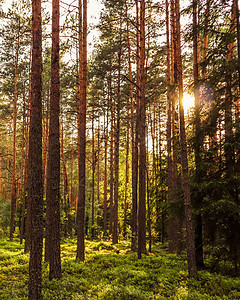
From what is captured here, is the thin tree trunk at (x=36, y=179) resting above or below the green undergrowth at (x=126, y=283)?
above

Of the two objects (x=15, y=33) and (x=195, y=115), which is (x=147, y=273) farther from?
(x=15, y=33)

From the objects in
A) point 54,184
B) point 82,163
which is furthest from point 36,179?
point 82,163

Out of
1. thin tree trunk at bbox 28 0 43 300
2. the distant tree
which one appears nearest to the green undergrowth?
the distant tree

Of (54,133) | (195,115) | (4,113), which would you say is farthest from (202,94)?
(4,113)

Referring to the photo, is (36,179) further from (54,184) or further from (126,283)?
(126,283)

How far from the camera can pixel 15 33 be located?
646 inches

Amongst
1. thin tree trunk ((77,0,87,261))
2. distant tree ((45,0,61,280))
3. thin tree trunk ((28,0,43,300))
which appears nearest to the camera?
thin tree trunk ((28,0,43,300))

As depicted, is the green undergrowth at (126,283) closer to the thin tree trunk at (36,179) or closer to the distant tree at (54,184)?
the distant tree at (54,184)

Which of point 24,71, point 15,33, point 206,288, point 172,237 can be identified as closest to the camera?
point 206,288

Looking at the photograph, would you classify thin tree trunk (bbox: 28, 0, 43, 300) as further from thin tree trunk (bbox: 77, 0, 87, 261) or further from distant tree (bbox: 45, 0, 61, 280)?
thin tree trunk (bbox: 77, 0, 87, 261)

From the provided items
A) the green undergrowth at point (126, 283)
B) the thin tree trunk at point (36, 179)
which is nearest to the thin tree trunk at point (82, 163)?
the green undergrowth at point (126, 283)

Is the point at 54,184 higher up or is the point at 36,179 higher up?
the point at 36,179

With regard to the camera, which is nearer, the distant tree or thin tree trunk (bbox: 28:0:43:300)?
thin tree trunk (bbox: 28:0:43:300)

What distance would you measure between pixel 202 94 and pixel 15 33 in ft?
46.7
